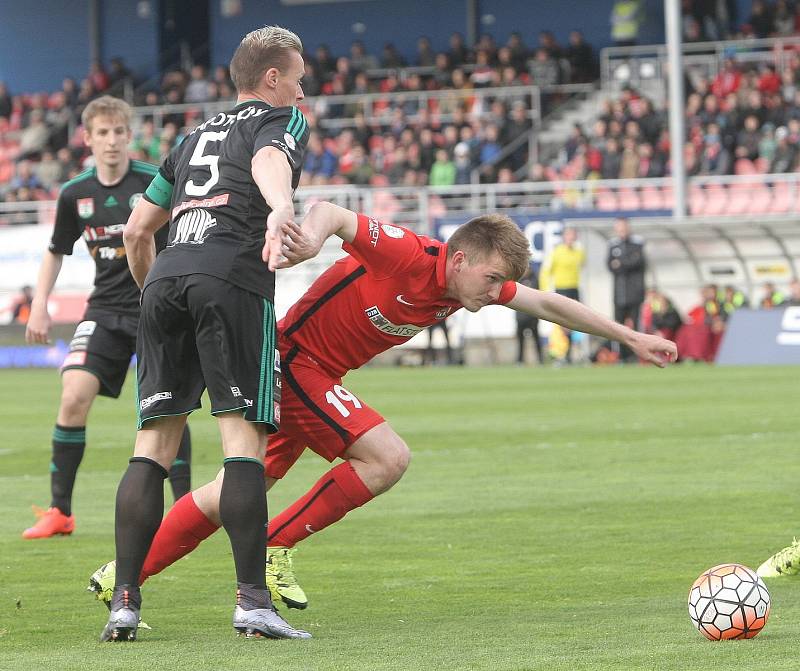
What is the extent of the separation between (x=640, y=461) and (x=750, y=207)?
60.1ft

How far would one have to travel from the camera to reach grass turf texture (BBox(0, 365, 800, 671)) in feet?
16.7

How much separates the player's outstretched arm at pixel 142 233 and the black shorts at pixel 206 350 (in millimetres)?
415

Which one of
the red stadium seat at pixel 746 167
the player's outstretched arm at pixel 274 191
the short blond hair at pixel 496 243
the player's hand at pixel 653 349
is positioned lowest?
the player's hand at pixel 653 349

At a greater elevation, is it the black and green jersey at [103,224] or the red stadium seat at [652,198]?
the red stadium seat at [652,198]

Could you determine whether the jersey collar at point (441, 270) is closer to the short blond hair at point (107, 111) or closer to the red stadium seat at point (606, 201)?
the short blond hair at point (107, 111)

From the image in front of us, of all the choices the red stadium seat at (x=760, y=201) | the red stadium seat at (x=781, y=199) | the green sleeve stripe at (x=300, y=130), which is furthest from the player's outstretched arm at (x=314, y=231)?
the red stadium seat at (x=760, y=201)

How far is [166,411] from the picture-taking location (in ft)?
18.0

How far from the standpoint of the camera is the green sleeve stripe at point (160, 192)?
571 centimetres

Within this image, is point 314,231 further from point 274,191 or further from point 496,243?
point 496,243

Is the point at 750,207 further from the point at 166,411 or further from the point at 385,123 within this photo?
the point at 166,411

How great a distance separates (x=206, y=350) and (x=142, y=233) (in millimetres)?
695

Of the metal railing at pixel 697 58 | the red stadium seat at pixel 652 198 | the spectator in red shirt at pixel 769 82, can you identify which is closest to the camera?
the red stadium seat at pixel 652 198

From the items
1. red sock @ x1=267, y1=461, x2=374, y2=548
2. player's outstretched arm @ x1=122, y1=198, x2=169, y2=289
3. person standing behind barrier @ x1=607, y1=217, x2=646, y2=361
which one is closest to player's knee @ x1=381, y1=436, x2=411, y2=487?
red sock @ x1=267, y1=461, x2=374, y2=548

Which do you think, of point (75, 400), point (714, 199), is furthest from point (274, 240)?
point (714, 199)
